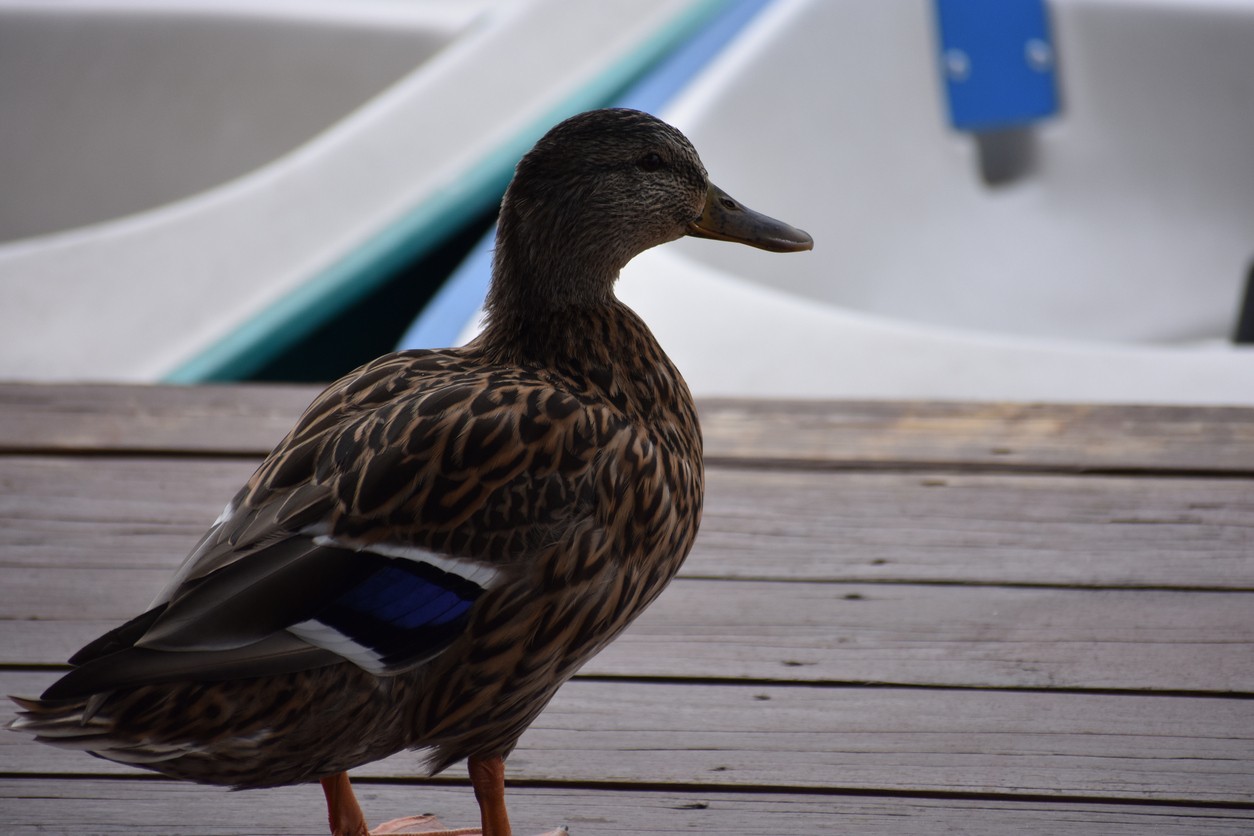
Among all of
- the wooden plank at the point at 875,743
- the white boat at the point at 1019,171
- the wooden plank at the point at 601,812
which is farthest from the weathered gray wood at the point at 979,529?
the white boat at the point at 1019,171

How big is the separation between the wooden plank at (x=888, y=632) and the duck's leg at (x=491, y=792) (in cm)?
35

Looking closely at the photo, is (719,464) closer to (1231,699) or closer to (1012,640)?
(1012,640)

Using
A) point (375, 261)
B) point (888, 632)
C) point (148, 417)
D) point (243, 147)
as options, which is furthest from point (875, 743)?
point (243, 147)

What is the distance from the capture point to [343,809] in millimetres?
1218

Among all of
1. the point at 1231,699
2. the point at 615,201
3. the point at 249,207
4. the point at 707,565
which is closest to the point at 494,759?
the point at 615,201

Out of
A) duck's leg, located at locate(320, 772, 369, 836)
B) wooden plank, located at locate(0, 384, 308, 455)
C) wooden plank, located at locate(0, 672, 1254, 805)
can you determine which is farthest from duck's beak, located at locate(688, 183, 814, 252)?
wooden plank, located at locate(0, 384, 308, 455)

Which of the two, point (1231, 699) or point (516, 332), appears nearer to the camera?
point (516, 332)

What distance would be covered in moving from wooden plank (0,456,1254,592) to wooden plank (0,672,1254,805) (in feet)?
0.94

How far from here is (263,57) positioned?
4.34m

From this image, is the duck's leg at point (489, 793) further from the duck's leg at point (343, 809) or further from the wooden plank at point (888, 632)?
the wooden plank at point (888, 632)

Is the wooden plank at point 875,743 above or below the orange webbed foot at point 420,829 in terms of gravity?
above

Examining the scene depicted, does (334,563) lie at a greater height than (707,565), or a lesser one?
greater

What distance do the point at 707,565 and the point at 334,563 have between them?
0.84 meters

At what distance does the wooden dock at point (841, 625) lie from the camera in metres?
1.31
